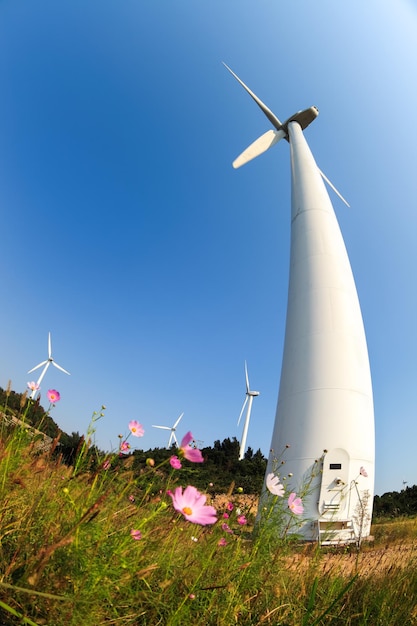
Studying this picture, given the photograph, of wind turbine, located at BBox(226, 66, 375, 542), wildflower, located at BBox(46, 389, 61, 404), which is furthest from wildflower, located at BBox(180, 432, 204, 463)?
wind turbine, located at BBox(226, 66, 375, 542)

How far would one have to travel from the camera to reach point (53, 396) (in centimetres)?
274

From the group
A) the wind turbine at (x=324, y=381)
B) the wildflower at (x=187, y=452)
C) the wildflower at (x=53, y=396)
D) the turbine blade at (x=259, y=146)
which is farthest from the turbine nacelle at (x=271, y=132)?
the wildflower at (x=187, y=452)

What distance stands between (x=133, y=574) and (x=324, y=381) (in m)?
10.7

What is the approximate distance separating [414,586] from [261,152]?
21117mm

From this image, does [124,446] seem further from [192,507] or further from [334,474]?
[334,474]

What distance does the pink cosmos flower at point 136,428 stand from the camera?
8.09ft

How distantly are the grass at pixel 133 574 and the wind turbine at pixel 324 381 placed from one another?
6.43 meters

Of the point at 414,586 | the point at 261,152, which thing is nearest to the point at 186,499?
the point at 414,586

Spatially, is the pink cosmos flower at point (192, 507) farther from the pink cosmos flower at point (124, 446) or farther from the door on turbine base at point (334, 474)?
the door on turbine base at point (334, 474)

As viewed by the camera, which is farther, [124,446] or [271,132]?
[271,132]

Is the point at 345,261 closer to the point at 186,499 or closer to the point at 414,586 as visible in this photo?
the point at 414,586

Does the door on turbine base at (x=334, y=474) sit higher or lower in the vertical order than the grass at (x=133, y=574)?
higher

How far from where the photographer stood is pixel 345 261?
14.2m

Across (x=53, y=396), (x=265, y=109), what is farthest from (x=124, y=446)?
(x=265, y=109)
